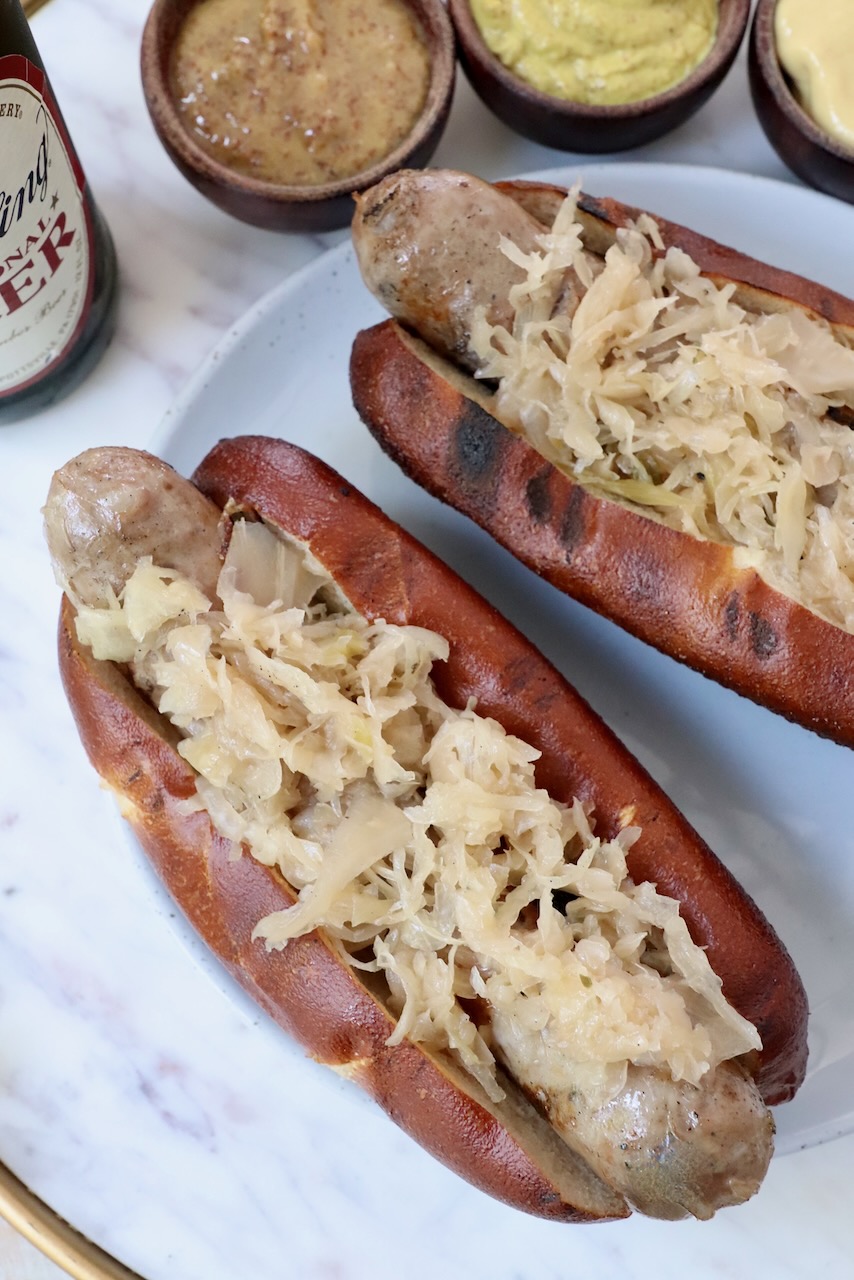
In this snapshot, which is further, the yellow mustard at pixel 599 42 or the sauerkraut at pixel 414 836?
the yellow mustard at pixel 599 42

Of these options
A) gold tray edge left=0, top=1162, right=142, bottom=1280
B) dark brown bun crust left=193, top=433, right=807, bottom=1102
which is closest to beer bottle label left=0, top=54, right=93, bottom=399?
dark brown bun crust left=193, top=433, right=807, bottom=1102

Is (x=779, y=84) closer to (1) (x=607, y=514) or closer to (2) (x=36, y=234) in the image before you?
(1) (x=607, y=514)

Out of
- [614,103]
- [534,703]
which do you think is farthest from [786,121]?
[534,703]

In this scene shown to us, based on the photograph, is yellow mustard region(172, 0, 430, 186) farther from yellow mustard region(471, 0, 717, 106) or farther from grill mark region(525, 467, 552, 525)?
grill mark region(525, 467, 552, 525)

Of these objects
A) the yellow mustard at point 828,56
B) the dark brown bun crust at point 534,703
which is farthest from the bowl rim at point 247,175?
the yellow mustard at point 828,56

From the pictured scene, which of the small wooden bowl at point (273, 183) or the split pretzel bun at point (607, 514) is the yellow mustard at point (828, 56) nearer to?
the split pretzel bun at point (607, 514)

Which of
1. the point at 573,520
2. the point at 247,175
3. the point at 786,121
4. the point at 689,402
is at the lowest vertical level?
the point at 573,520
